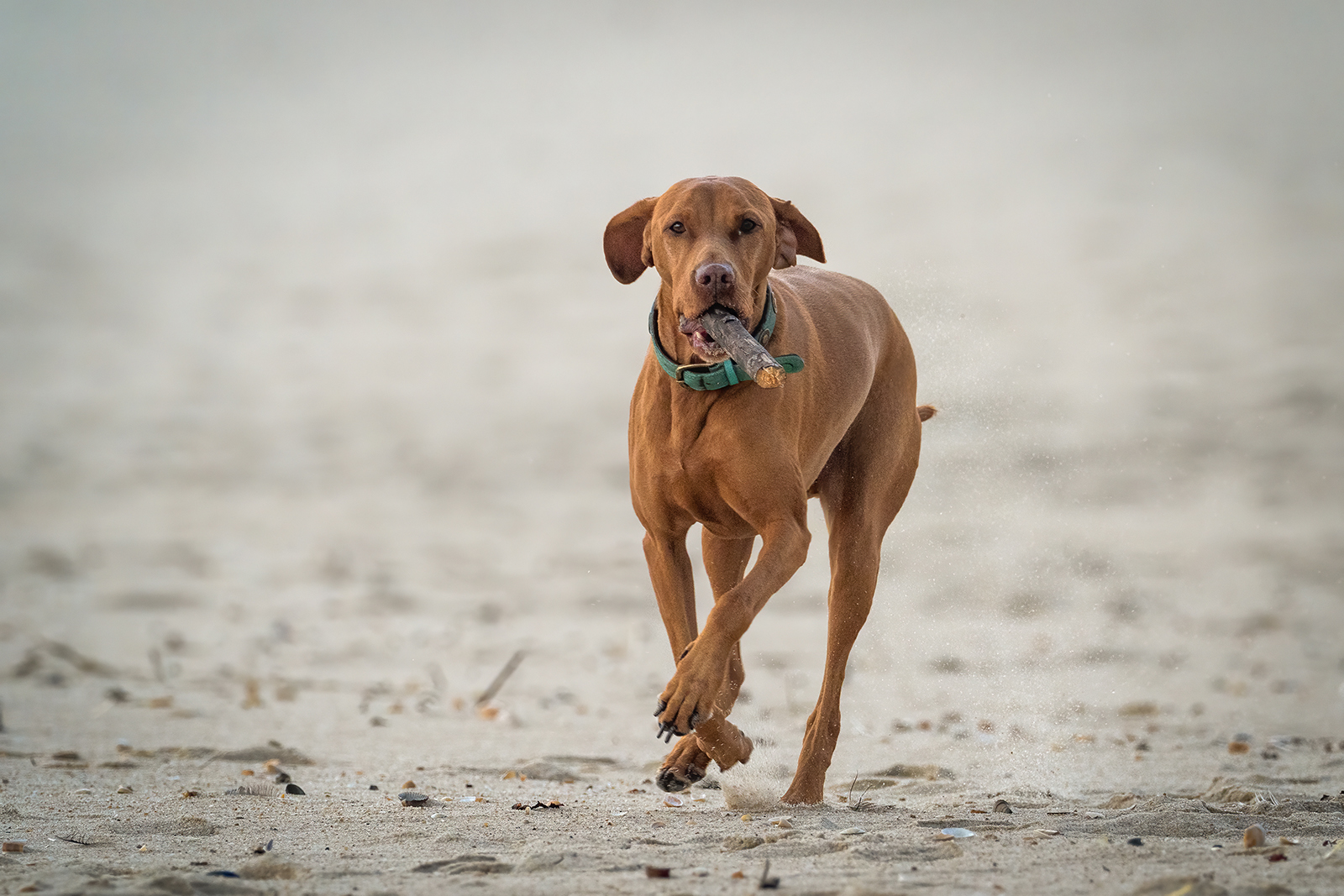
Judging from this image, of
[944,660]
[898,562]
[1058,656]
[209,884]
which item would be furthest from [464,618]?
[209,884]

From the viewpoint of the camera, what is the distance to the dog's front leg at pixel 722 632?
382 centimetres

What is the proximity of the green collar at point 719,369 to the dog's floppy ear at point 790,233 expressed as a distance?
0.36m

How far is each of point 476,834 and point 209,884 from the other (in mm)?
1010

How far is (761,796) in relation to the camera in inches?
182

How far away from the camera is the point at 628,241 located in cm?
488

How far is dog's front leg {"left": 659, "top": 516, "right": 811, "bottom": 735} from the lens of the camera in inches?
150

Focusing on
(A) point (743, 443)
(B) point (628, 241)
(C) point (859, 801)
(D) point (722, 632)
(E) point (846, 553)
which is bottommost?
(C) point (859, 801)

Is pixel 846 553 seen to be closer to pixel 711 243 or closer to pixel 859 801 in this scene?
pixel 859 801

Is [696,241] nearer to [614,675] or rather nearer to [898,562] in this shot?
[898,562]

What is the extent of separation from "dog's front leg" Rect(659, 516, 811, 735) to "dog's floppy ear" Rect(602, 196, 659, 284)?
1.27 metres

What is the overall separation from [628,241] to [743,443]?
3.58 ft

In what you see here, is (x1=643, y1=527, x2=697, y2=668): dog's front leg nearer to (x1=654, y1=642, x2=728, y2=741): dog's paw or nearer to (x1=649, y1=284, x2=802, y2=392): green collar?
(x1=649, y1=284, x2=802, y2=392): green collar

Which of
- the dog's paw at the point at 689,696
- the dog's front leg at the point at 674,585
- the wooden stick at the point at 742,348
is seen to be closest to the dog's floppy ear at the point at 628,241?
the wooden stick at the point at 742,348

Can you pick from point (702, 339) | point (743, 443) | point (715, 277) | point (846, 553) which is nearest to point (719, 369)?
point (702, 339)
